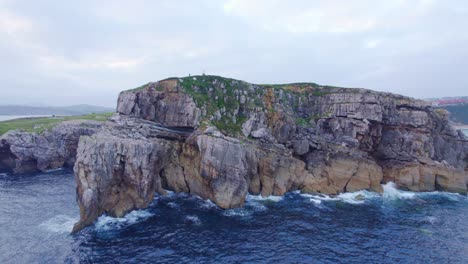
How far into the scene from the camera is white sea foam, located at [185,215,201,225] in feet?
147

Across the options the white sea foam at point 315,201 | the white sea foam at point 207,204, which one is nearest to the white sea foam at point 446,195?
the white sea foam at point 315,201

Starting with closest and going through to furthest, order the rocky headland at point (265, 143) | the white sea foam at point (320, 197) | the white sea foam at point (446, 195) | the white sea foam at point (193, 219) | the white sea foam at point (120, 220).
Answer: the white sea foam at point (120, 220), the white sea foam at point (193, 219), the rocky headland at point (265, 143), the white sea foam at point (320, 197), the white sea foam at point (446, 195)

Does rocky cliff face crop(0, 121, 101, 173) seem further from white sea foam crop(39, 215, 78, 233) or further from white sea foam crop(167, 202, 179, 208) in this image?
white sea foam crop(167, 202, 179, 208)

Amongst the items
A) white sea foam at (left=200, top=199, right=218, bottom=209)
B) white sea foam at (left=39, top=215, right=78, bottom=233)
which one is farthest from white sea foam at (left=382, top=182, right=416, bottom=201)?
white sea foam at (left=39, top=215, right=78, bottom=233)

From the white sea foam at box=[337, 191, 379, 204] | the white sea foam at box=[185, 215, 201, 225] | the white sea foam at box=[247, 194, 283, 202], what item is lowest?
the white sea foam at box=[185, 215, 201, 225]

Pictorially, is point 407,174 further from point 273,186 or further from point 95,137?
point 95,137

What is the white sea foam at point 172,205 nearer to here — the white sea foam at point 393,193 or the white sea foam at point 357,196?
the white sea foam at point 357,196

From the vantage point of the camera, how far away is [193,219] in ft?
151

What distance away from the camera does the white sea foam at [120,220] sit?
42.8m

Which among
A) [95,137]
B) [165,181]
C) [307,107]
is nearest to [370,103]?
[307,107]

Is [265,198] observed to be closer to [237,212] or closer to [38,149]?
[237,212]

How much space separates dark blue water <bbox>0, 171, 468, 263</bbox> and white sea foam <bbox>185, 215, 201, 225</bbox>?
16 centimetres

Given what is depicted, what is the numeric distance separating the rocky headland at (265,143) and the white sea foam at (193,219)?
6.63m

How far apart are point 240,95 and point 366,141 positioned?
32.0m
